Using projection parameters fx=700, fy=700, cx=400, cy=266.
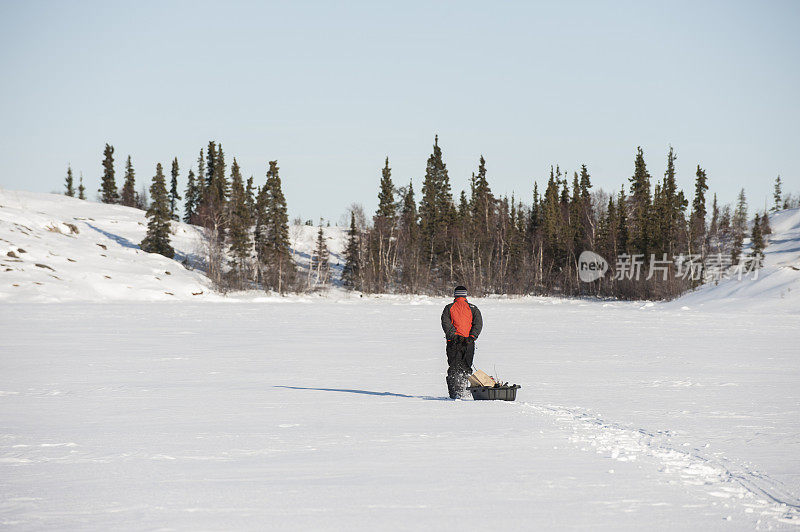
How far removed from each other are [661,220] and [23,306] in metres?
55.9

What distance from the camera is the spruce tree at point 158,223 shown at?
6962cm

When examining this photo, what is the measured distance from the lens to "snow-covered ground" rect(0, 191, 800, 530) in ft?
16.9

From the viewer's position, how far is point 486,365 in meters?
15.6

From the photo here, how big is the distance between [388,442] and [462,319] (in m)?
3.28

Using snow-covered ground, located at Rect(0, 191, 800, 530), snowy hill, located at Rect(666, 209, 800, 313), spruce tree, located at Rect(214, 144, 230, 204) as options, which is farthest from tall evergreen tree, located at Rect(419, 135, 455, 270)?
snow-covered ground, located at Rect(0, 191, 800, 530)

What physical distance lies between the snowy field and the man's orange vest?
1.10 m

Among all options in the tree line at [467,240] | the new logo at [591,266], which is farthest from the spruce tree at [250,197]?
the new logo at [591,266]

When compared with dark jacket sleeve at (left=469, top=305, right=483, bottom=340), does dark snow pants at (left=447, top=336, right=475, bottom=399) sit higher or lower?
lower

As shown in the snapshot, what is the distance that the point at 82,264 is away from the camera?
51.7 metres

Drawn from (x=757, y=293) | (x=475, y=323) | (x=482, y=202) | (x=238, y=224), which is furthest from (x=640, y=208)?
(x=475, y=323)

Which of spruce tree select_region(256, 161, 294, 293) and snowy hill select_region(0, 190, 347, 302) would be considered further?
spruce tree select_region(256, 161, 294, 293)

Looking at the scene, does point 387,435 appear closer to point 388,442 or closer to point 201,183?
point 388,442

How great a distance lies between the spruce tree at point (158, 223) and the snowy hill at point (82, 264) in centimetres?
307

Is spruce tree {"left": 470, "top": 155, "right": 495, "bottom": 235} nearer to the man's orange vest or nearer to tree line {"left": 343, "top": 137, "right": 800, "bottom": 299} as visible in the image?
tree line {"left": 343, "top": 137, "right": 800, "bottom": 299}
